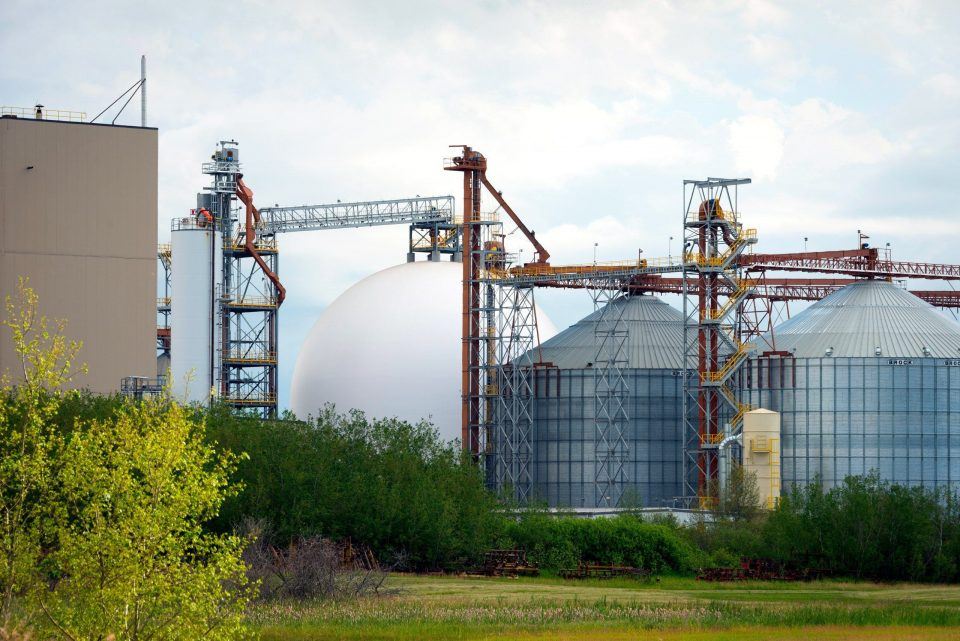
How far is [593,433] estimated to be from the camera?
284ft

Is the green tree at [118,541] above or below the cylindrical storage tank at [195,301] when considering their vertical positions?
below

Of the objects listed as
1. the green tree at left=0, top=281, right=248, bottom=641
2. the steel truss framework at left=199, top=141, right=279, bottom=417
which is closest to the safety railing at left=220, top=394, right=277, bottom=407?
the steel truss framework at left=199, top=141, right=279, bottom=417

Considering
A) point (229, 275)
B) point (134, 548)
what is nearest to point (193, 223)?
point (229, 275)

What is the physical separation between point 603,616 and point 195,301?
51.2 metres

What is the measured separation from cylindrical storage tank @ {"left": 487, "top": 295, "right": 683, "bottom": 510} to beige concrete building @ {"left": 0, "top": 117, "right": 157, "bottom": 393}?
70.0 feet

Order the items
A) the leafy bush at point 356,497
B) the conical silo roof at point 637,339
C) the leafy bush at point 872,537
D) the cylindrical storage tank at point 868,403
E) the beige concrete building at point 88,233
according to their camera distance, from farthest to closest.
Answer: the conical silo roof at point 637,339 < the cylindrical storage tank at point 868,403 < the beige concrete building at point 88,233 < the leafy bush at point 872,537 < the leafy bush at point 356,497

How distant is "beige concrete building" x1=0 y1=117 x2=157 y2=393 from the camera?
255 ft

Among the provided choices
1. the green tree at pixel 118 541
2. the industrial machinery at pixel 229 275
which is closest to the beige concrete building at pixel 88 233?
the industrial machinery at pixel 229 275

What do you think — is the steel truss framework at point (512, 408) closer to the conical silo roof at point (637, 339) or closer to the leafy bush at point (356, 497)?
the conical silo roof at point (637, 339)

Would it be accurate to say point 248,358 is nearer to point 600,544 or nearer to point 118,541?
point 600,544

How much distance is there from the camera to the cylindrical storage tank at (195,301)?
90.3 meters

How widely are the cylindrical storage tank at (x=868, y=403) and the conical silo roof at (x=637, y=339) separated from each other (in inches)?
283

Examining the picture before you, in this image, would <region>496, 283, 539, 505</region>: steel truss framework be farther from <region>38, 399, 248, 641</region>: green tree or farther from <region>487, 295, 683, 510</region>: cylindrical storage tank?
<region>38, 399, 248, 641</region>: green tree

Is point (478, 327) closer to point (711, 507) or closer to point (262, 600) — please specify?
point (711, 507)
